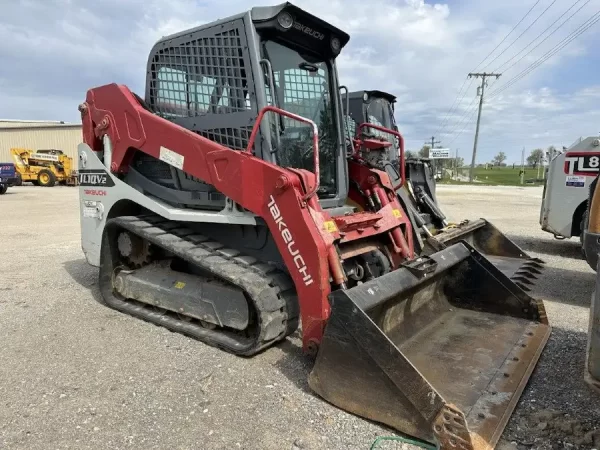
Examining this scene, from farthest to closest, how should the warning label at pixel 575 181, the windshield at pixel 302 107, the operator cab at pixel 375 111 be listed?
the operator cab at pixel 375 111 < the warning label at pixel 575 181 < the windshield at pixel 302 107

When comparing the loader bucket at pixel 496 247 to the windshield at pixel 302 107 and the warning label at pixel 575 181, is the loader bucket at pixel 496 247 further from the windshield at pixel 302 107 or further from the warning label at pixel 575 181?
the windshield at pixel 302 107

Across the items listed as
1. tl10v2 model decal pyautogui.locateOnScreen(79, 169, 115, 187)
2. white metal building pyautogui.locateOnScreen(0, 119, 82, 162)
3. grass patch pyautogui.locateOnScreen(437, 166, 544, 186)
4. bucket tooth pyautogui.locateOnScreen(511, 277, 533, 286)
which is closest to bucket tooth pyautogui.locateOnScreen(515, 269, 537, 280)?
bucket tooth pyautogui.locateOnScreen(511, 277, 533, 286)

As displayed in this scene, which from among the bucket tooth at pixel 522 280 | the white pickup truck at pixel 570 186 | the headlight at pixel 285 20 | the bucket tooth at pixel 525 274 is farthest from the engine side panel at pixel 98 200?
the white pickup truck at pixel 570 186

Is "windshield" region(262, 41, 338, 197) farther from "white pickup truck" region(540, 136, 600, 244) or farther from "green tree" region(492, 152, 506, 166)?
"green tree" region(492, 152, 506, 166)

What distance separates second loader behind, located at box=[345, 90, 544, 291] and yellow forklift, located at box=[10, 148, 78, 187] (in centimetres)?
2517

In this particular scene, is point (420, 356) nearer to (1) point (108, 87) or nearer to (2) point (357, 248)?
(2) point (357, 248)

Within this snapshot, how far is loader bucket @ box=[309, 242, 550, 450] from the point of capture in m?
2.66

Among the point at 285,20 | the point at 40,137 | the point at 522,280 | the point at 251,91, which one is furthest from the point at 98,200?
the point at 40,137

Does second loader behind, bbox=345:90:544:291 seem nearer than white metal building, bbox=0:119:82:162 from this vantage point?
Yes

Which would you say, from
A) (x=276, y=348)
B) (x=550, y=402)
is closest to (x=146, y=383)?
(x=276, y=348)

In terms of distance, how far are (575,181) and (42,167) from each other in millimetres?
29301

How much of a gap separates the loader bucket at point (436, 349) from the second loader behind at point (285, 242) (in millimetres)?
12

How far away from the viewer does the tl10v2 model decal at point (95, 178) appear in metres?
5.01

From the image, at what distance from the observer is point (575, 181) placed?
7.77 metres
